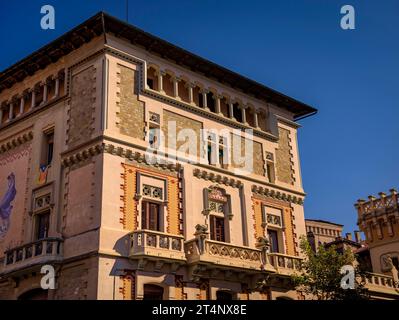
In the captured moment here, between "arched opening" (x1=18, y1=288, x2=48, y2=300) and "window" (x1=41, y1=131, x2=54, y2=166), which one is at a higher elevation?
"window" (x1=41, y1=131, x2=54, y2=166)

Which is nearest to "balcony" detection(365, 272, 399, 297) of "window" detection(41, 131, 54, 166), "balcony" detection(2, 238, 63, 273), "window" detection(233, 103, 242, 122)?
"window" detection(233, 103, 242, 122)

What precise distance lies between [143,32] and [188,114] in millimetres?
5028

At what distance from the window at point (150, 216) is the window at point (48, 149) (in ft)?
19.6

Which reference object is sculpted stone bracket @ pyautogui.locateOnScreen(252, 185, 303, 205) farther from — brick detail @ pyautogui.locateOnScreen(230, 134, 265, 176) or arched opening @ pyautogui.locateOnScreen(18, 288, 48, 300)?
arched opening @ pyautogui.locateOnScreen(18, 288, 48, 300)

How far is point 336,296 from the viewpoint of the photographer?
90.8 ft

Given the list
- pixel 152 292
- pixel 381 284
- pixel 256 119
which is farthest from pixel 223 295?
pixel 381 284

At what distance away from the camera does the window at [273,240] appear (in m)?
32.5

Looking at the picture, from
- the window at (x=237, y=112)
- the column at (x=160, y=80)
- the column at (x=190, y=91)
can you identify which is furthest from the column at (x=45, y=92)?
the window at (x=237, y=112)

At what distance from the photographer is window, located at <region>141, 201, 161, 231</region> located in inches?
1059

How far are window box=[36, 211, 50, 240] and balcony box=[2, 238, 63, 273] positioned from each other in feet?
4.58

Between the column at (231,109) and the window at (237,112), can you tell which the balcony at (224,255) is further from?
the window at (237,112)

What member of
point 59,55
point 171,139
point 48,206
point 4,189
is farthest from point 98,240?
point 59,55

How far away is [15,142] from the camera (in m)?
31.5
